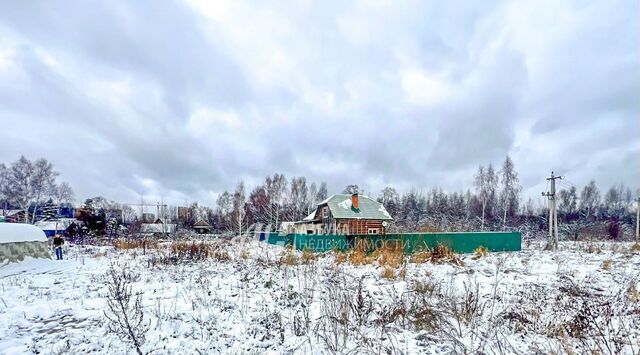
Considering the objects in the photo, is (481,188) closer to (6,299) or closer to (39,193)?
(6,299)

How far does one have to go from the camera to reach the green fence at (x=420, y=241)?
1363 centimetres

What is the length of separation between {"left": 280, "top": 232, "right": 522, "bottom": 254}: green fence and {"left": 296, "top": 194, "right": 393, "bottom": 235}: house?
809 centimetres

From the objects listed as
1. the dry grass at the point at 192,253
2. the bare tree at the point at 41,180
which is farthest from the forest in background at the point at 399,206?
the dry grass at the point at 192,253

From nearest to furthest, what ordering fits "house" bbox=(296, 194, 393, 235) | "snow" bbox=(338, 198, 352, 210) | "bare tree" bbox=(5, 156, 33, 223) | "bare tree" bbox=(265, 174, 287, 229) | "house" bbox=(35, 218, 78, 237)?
1. "house" bbox=(296, 194, 393, 235)
2. "snow" bbox=(338, 198, 352, 210)
3. "house" bbox=(35, 218, 78, 237)
4. "bare tree" bbox=(5, 156, 33, 223)
5. "bare tree" bbox=(265, 174, 287, 229)

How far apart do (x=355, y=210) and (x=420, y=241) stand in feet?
40.0

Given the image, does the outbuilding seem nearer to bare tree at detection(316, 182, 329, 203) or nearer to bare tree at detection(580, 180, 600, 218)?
bare tree at detection(316, 182, 329, 203)

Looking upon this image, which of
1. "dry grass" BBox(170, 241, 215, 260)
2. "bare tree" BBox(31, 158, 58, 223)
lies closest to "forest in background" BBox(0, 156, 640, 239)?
"bare tree" BBox(31, 158, 58, 223)

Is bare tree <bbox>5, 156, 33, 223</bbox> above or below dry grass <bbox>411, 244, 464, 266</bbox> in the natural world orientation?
above

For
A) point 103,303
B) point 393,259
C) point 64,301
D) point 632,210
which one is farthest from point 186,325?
point 632,210

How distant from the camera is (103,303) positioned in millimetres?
5547

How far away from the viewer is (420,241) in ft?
44.9

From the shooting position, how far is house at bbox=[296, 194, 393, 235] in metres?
25.1

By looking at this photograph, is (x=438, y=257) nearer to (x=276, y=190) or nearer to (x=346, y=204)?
(x=346, y=204)

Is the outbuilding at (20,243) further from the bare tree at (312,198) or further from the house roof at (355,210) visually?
the bare tree at (312,198)
